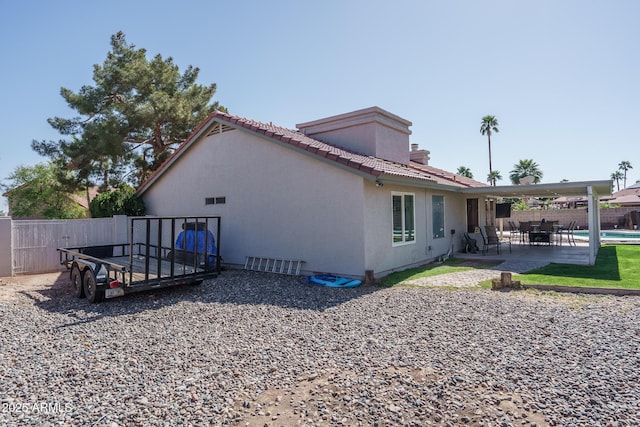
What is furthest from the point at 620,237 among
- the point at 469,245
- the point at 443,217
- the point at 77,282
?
the point at 77,282

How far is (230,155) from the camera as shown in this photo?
11914 mm

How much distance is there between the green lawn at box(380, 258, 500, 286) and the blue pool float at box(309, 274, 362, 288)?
0.76m

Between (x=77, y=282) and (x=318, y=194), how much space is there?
244 inches

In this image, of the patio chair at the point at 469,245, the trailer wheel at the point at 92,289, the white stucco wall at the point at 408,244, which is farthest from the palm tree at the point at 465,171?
the trailer wheel at the point at 92,289

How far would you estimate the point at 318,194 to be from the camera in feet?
32.1

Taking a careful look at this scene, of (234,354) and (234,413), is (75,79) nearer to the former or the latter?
(234,354)

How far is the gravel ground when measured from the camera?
322 centimetres

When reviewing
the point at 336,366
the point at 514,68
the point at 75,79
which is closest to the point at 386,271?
the point at 336,366

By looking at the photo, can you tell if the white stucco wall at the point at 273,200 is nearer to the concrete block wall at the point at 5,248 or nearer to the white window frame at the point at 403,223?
the white window frame at the point at 403,223

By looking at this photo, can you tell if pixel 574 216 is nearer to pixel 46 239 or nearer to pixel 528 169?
pixel 528 169

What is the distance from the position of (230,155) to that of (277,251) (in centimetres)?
373

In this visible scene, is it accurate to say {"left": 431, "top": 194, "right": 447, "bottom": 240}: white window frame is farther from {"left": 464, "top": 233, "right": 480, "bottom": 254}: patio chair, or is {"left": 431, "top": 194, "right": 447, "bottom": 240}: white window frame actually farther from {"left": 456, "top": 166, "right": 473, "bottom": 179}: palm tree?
{"left": 456, "top": 166, "right": 473, "bottom": 179}: palm tree

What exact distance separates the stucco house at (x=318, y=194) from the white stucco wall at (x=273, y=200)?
3cm

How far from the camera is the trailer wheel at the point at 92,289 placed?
745cm
